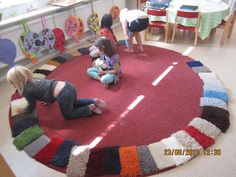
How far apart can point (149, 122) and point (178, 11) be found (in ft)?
6.35

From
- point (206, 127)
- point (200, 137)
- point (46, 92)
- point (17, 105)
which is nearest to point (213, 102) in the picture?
point (206, 127)

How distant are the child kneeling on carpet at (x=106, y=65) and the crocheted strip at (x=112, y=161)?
3.05 feet

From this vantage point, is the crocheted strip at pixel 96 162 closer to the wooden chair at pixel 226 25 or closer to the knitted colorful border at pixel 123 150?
the knitted colorful border at pixel 123 150

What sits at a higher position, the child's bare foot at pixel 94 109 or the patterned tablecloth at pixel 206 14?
the patterned tablecloth at pixel 206 14

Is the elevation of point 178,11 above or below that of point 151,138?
above

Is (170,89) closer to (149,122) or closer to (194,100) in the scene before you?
(194,100)

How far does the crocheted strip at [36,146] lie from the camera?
5.77ft

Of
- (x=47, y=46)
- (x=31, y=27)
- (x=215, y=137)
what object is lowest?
(x=215, y=137)

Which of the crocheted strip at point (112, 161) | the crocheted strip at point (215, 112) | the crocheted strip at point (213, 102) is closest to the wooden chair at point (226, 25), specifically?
the crocheted strip at point (213, 102)

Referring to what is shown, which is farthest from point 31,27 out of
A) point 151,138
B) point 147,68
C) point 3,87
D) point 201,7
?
point 201,7

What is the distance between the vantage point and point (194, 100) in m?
2.23

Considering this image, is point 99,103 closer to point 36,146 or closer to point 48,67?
point 36,146

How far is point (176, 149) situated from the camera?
172cm

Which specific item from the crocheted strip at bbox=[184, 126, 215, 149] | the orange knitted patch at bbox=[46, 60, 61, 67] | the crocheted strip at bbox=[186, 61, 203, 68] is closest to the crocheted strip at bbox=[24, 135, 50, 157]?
the crocheted strip at bbox=[184, 126, 215, 149]
